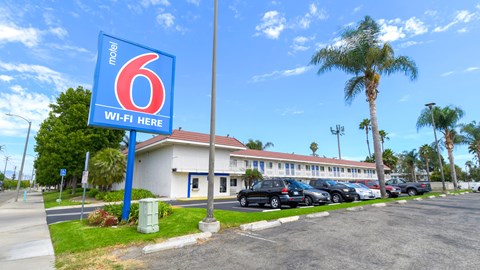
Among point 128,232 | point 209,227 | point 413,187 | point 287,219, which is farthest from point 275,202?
point 413,187

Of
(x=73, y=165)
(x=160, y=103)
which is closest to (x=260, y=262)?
(x=160, y=103)

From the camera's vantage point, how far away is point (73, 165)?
1168 inches

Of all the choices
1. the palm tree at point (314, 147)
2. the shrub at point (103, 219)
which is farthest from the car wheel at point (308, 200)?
the palm tree at point (314, 147)

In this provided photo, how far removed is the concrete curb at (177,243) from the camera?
6.66 meters

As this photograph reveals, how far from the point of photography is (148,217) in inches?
323

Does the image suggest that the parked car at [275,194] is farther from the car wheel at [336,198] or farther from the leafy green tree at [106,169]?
the leafy green tree at [106,169]

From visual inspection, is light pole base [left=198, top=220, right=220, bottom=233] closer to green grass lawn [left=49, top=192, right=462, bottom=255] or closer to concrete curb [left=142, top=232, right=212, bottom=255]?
green grass lawn [left=49, top=192, right=462, bottom=255]

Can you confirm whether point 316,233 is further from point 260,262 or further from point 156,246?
point 156,246

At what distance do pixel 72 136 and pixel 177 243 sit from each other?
2743 cm

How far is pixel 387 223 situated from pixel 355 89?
14.6 meters

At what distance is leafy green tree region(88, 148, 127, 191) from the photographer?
78.5 ft

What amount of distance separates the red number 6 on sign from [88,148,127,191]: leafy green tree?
15995mm

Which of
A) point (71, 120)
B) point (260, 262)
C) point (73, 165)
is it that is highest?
point (71, 120)

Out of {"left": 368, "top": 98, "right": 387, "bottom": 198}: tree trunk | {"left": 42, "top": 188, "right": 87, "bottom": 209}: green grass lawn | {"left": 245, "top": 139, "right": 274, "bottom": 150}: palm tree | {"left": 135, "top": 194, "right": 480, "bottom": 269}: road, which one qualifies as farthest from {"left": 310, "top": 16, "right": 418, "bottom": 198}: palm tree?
{"left": 245, "top": 139, "right": 274, "bottom": 150}: palm tree
